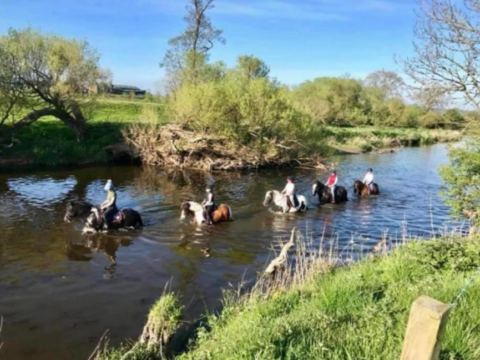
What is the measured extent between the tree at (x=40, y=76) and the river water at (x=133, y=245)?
697cm

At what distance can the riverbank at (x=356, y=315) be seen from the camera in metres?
4.78

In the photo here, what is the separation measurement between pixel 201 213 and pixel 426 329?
14719mm

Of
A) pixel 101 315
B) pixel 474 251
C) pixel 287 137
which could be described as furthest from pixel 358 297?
pixel 287 137

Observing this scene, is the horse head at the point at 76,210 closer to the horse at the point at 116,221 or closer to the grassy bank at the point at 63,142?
the horse at the point at 116,221

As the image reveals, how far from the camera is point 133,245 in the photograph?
1481cm

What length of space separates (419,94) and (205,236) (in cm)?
941

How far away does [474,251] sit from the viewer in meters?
8.41

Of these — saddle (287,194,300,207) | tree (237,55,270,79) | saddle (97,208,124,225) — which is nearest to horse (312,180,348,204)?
saddle (287,194,300,207)

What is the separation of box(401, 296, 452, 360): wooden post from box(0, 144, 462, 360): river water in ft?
22.5

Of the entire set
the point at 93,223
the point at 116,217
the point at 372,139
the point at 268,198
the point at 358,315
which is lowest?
the point at 93,223

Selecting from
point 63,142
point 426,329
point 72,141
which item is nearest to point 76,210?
point 426,329

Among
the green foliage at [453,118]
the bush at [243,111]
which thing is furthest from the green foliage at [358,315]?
the bush at [243,111]

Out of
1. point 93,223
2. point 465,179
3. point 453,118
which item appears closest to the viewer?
point 465,179

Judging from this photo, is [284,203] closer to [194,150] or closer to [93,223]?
[93,223]
